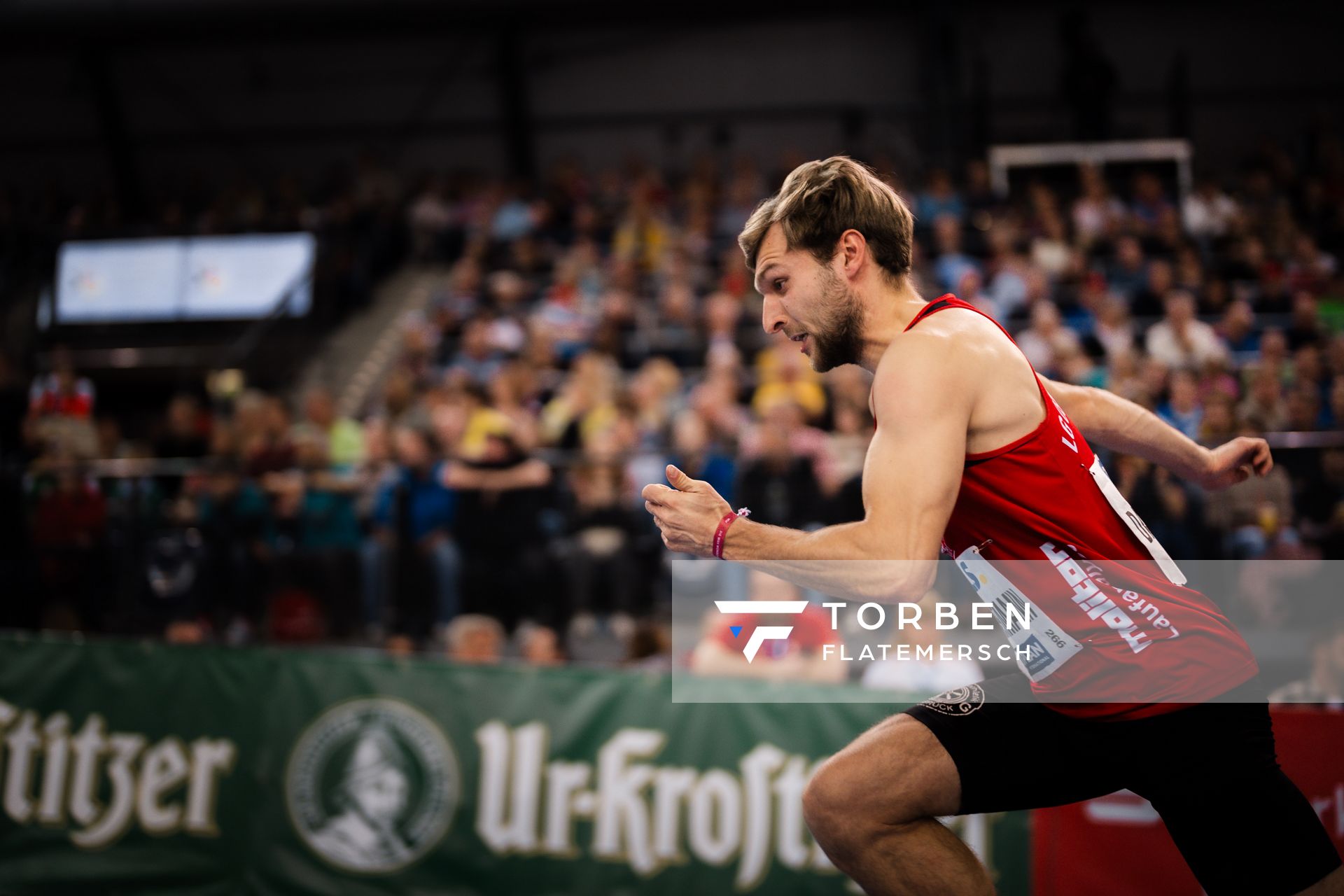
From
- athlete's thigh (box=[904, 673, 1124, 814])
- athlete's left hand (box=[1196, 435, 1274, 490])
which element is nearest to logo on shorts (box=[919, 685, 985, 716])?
athlete's thigh (box=[904, 673, 1124, 814])

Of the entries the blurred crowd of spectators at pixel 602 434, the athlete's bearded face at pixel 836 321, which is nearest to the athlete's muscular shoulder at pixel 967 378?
the athlete's bearded face at pixel 836 321

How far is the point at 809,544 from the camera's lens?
2.53 m

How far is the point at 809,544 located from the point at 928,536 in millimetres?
254

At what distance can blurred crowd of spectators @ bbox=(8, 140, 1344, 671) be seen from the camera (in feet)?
21.7

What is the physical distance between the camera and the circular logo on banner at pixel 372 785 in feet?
18.1

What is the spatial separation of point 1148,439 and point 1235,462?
280mm

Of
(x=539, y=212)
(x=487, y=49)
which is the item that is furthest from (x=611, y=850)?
(x=487, y=49)

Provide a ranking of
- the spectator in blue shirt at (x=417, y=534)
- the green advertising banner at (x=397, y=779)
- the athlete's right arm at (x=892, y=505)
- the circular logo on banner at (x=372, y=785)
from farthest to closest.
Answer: the spectator in blue shirt at (x=417, y=534) → the circular logo on banner at (x=372, y=785) → the green advertising banner at (x=397, y=779) → the athlete's right arm at (x=892, y=505)

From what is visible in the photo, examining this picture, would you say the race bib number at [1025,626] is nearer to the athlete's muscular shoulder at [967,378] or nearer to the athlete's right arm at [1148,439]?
the athlete's muscular shoulder at [967,378]

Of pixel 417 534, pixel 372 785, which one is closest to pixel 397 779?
pixel 372 785

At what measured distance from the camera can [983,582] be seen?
2.81 meters

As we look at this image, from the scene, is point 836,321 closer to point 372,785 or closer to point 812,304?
point 812,304

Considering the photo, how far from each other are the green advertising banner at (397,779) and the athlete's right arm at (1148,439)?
234 cm

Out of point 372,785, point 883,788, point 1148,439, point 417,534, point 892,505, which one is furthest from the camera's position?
point 417,534
